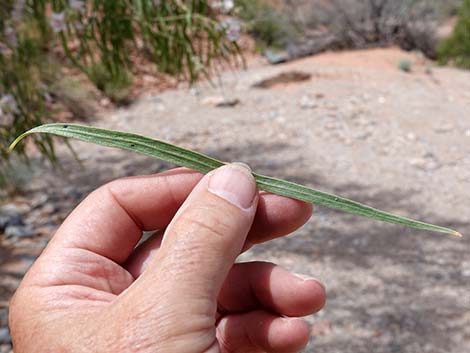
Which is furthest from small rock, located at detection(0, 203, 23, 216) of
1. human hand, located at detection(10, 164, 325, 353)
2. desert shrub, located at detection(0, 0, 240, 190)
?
human hand, located at detection(10, 164, 325, 353)

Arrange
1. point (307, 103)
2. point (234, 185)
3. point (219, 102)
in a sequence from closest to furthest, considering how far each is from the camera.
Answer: point (234, 185) → point (307, 103) → point (219, 102)

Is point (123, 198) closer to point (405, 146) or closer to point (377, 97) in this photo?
point (405, 146)

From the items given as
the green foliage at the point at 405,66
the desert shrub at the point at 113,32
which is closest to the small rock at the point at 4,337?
the desert shrub at the point at 113,32

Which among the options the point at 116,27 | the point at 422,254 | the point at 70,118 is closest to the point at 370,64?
the point at 70,118

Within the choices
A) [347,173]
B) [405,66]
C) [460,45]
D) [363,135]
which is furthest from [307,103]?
[460,45]

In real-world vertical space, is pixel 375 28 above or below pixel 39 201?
below

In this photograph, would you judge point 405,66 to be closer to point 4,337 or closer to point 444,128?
point 444,128
